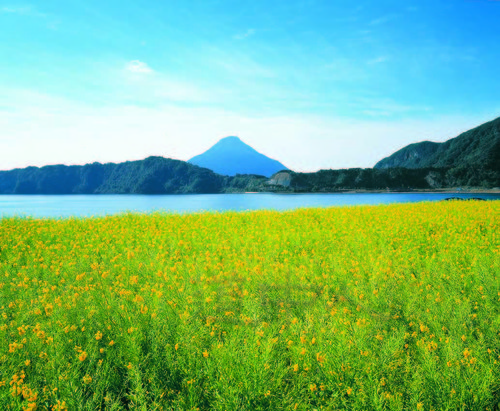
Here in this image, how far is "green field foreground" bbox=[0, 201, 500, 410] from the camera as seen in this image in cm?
307

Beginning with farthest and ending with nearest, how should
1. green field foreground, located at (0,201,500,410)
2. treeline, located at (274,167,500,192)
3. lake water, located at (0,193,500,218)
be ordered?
treeline, located at (274,167,500,192)
lake water, located at (0,193,500,218)
green field foreground, located at (0,201,500,410)

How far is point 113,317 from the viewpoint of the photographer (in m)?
4.46

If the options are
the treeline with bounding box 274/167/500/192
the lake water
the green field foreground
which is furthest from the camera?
the treeline with bounding box 274/167/500/192

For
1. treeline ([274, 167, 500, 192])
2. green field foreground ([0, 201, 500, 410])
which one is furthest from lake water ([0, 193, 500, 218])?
treeline ([274, 167, 500, 192])

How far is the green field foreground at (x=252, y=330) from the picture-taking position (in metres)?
3.07

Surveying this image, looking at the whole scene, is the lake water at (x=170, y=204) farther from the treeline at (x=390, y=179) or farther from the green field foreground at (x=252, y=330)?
the treeline at (x=390, y=179)

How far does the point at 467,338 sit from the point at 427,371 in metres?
1.16

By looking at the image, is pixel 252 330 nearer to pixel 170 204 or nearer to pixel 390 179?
pixel 170 204

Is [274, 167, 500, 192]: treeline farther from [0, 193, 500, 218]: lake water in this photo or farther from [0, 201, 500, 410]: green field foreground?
[0, 201, 500, 410]: green field foreground

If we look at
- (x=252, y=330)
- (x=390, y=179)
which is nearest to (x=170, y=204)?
(x=252, y=330)

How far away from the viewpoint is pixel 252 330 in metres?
4.00

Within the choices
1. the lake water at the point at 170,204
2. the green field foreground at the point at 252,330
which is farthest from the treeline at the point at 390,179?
the green field foreground at the point at 252,330

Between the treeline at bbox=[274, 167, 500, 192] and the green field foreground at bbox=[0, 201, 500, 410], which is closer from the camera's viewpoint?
the green field foreground at bbox=[0, 201, 500, 410]

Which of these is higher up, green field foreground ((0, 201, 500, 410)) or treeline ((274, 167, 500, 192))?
treeline ((274, 167, 500, 192))
